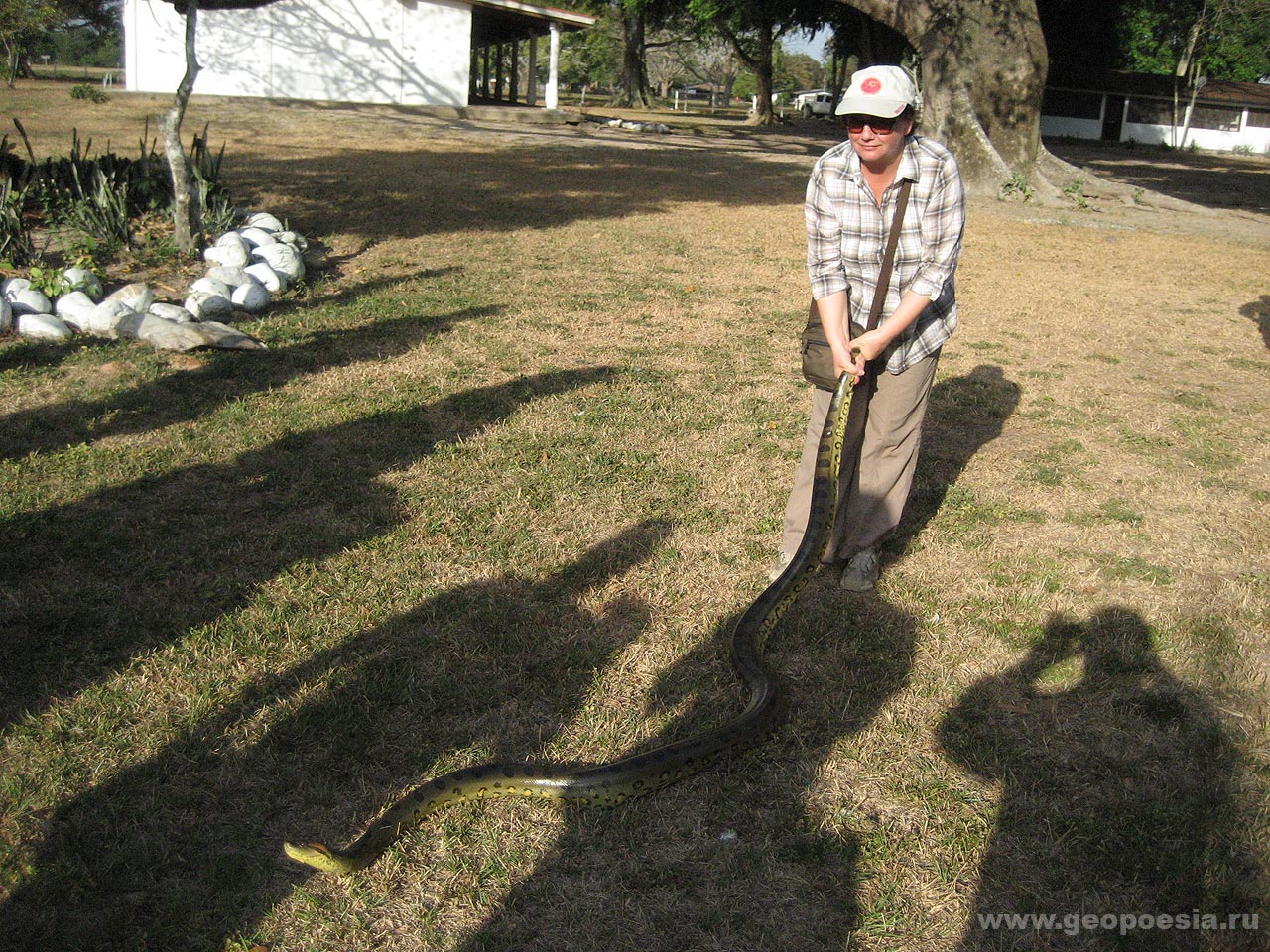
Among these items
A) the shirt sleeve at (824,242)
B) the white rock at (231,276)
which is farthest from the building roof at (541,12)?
the shirt sleeve at (824,242)

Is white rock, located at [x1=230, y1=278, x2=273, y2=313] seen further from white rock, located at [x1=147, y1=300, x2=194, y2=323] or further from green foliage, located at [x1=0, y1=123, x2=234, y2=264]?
green foliage, located at [x1=0, y1=123, x2=234, y2=264]

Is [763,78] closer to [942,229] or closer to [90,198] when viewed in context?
[90,198]

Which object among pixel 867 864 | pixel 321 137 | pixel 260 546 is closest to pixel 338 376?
pixel 260 546

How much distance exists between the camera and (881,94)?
3812mm

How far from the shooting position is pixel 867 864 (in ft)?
10.4

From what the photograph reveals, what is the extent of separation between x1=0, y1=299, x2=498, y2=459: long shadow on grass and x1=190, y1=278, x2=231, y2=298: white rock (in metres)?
1.16

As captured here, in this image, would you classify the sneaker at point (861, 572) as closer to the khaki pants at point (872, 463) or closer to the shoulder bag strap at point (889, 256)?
the khaki pants at point (872, 463)

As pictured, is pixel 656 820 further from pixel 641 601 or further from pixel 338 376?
pixel 338 376

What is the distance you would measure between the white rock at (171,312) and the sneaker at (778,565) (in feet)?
18.8

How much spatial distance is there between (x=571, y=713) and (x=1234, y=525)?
4.10m

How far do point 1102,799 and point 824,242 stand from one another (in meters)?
2.47

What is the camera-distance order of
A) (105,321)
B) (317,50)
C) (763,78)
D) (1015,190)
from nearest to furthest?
(105,321)
(1015,190)
(317,50)
(763,78)

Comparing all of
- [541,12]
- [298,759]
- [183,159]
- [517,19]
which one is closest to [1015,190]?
[183,159]

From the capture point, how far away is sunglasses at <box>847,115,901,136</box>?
12.7 ft
